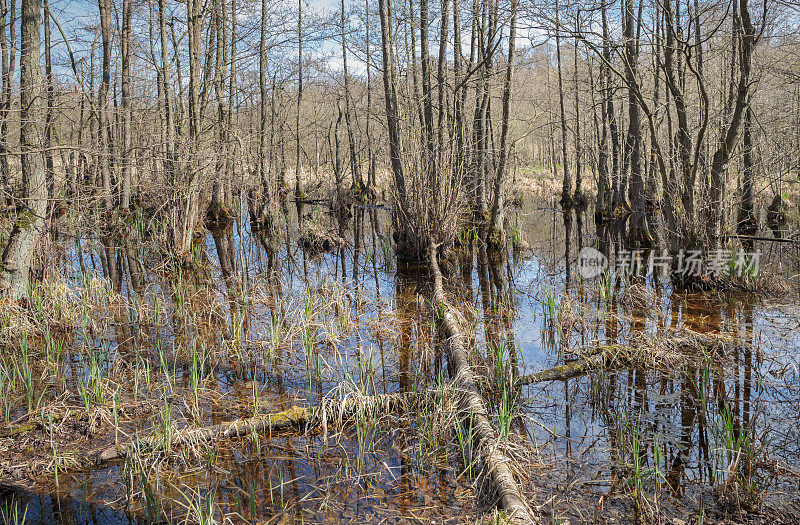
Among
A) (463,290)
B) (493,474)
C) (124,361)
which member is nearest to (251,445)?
(493,474)

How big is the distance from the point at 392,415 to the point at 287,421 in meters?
0.72

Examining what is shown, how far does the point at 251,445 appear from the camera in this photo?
3.49 metres

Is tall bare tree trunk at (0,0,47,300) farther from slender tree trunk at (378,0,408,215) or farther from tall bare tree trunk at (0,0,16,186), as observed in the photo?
slender tree trunk at (378,0,408,215)

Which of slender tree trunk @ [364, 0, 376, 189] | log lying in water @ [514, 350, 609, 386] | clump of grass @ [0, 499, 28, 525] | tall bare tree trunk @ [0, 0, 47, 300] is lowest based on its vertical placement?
clump of grass @ [0, 499, 28, 525]

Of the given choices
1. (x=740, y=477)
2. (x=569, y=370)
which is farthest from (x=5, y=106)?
(x=740, y=477)

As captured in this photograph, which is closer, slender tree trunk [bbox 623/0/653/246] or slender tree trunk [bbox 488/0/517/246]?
slender tree trunk [bbox 488/0/517/246]

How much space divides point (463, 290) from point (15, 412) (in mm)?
5236

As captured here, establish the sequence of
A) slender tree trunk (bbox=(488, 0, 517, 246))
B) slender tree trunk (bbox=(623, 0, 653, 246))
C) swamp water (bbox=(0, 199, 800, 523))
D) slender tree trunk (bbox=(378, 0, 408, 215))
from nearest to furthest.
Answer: swamp water (bbox=(0, 199, 800, 523)) < slender tree trunk (bbox=(378, 0, 408, 215)) < slender tree trunk (bbox=(488, 0, 517, 246)) < slender tree trunk (bbox=(623, 0, 653, 246))

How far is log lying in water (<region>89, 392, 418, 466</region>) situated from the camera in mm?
3223

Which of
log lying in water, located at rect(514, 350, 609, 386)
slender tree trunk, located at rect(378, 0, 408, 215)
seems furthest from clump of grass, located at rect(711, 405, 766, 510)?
slender tree trunk, located at rect(378, 0, 408, 215)

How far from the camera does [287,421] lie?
11.9 ft

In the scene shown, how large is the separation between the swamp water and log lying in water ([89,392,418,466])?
7 cm

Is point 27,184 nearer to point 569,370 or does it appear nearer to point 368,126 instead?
point 569,370

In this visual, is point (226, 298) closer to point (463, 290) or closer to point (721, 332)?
point (463, 290)
